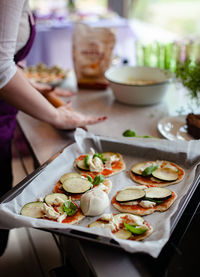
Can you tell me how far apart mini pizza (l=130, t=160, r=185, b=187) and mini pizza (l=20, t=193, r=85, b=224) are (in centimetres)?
24

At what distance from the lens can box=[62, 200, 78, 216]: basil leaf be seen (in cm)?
82

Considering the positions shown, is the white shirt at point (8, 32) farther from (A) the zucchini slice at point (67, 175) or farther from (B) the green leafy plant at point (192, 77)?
(B) the green leafy plant at point (192, 77)

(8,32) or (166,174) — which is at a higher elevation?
(8,32)

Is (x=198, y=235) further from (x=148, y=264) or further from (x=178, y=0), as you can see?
(x=178, y=0)

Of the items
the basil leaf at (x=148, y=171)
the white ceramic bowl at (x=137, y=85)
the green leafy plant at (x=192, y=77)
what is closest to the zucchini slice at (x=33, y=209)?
the basil leaf at (x=148, y=171)

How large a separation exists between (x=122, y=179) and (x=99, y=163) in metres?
0.09

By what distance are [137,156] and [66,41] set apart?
347 centimetres

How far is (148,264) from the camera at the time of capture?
683 millimetres

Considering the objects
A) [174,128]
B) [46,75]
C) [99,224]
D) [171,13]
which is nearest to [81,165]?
[99,224]

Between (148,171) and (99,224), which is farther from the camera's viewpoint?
(148,171)

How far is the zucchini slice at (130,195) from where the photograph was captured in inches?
33.4

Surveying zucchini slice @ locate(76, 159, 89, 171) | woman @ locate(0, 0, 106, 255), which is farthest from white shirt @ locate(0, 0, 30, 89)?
zucchini slice @ locate(76, 159, 89, 171)

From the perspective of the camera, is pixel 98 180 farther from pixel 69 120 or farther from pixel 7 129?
pixel 7 129

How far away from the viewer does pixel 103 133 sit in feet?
4.42
